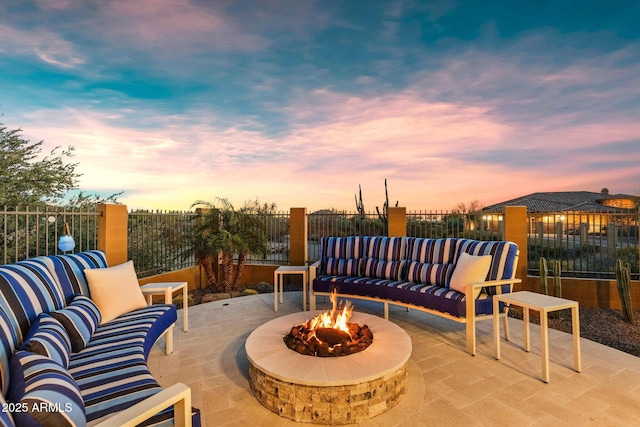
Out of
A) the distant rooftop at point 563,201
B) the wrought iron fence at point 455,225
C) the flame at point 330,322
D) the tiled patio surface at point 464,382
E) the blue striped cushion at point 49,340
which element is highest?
the distant rooftop at point 563,201

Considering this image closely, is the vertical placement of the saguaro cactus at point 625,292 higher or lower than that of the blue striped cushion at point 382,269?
lower

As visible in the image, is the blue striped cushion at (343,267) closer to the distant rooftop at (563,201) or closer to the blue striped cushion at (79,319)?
the blue striped cushion at (79,319)

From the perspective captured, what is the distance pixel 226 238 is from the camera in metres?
6.51

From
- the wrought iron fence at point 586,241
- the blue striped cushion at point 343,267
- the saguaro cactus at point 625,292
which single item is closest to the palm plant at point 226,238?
the blue striped cushion at point 343,267

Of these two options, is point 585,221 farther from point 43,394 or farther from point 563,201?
point 563,201

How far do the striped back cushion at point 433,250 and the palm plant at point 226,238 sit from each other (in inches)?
146

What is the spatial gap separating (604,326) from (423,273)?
3168 mm

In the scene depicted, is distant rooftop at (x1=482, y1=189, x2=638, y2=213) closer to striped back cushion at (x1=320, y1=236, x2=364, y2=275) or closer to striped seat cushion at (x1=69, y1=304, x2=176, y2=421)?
striped back cushion at (x1=320, y1=236, x2=364, y2=275)

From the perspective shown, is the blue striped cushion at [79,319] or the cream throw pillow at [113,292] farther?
the cream throw pillow at [113,292]

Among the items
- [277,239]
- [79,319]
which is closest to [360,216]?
[277,239]

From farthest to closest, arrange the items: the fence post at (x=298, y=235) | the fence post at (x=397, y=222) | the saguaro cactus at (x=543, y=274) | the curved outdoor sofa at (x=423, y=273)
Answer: the fence post at (x=298, y=235) → the fence post at (x=397, y=222) → the saguaro cactus at (x=543, y=274) → the curved outdoor sofa at (x=423, y=273)

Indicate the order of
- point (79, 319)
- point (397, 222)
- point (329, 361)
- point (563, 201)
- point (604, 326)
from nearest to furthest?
1. point (79, 319)
2. point (329, 361)
3. point (604, 326)
4. point (397, 222)
5. point (563, 201)

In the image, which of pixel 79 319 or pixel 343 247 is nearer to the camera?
pixel 79 319

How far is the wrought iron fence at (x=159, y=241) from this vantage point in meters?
6.05
